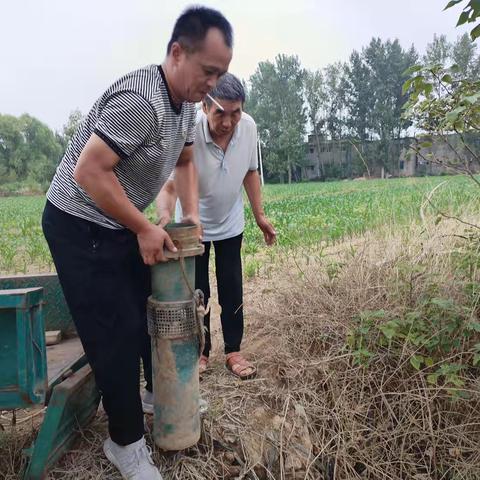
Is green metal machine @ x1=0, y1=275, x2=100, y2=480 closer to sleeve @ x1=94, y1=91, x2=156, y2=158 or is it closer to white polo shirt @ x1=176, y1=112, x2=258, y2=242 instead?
sleeve @ x1=94, y1=91, x2=156, y2=158

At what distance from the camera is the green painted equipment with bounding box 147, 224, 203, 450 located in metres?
1.77

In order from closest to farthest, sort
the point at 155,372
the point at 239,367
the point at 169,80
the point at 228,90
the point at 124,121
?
the point at 124,121
the point at 169,80
the point at 155,372
the point at 228,90
the point at 239,367

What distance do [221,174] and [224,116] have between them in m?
0.33

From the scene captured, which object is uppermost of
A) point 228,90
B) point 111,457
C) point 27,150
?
point 27,150

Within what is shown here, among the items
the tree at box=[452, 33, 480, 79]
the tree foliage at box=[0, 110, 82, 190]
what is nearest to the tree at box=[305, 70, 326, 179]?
the tree foliage at box=[0, 110, 82, 190]

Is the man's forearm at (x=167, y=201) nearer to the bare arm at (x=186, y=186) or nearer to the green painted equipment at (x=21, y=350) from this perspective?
the bare arm at (x=186, y=186)

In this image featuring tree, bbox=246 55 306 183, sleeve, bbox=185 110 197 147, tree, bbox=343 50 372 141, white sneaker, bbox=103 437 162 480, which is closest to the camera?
white sneaker, bbox=103 437 162 480

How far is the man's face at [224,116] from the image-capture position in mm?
2176

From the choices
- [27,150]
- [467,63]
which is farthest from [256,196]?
[27,150]

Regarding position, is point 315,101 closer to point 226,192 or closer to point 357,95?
point 357,95

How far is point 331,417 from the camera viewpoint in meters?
2.26

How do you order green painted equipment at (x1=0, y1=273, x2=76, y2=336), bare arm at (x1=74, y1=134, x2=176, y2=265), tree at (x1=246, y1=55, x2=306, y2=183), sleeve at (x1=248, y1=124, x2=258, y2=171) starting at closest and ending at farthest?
bare arm at (x1=74, y1=134, x2=176, y2=265) → green painted equipment at (x1=0, y1=273, x2=76, y2=336) → sleeve at (x1=248, y1=124, x2=258, y2=171) → tree at (x1=246, y1=55, x2=306, y2=183)

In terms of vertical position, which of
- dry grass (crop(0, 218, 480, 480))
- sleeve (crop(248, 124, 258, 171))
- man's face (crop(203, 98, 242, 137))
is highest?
man's face (crop(203, 98, 242, 137))

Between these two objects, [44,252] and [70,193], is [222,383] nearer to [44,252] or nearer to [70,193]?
[70,193]
